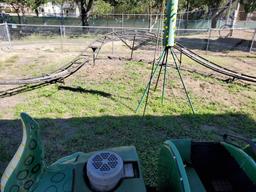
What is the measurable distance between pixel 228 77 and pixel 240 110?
8.04 ft

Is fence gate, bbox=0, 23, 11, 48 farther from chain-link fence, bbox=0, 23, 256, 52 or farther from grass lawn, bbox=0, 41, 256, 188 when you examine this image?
grass lawn, bbox=0, 41, 256, 188

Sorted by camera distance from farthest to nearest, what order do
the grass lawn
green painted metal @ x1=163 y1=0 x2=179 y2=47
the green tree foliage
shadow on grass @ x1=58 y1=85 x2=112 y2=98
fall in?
the green tree foliage
shadow on grass @ x1=58 y1=85 x2=112 y2=98
green painted metal @ x1=163 y1=0 x2=179 y2=47
the grass lawn

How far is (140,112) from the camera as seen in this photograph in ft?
17.1

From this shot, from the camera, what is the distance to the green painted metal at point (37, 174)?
1694 millimetres

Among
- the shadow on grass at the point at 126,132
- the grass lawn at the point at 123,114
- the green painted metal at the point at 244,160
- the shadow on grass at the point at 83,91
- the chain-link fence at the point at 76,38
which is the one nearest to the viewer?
the green painted metal at the point at 244,160

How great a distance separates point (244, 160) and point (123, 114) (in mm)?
3242

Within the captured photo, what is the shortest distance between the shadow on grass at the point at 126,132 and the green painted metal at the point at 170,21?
155 cm

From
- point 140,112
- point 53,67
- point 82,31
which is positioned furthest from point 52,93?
point 82,31

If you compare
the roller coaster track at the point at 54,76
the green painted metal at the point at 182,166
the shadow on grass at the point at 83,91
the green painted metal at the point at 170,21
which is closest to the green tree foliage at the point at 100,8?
the roller coaster track at the point at 54,76

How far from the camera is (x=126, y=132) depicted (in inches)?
173

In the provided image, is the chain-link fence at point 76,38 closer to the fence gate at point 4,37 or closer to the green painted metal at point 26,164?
the fence gate at point 4,37

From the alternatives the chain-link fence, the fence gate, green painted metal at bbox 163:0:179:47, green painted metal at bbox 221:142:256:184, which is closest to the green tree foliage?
the chain-link fence

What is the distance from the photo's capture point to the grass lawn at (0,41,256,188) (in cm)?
403

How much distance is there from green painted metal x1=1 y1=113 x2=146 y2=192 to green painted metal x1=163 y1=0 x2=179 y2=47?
122 inches
